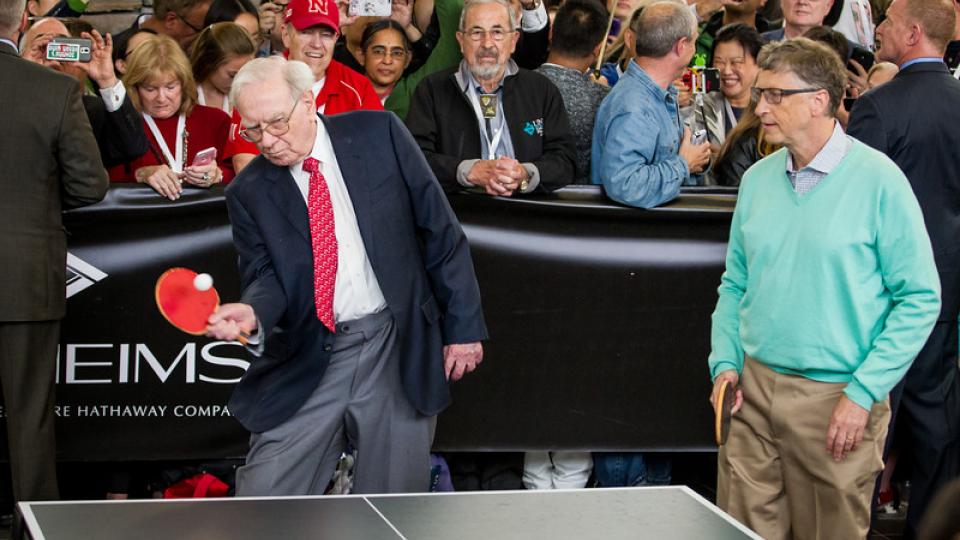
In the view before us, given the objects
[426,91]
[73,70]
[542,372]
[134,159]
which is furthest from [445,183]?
[73,70]

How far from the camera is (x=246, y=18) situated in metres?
8.18

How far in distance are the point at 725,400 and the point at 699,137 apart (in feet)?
8.65

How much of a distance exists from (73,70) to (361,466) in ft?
9.52

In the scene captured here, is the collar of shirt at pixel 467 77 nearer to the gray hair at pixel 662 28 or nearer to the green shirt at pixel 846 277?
the gray hair at pixel 662 28

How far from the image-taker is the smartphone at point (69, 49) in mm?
6246

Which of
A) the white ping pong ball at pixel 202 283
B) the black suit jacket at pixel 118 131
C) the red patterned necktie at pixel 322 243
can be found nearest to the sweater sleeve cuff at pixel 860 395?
the red patterned necktie at pixel 322 243

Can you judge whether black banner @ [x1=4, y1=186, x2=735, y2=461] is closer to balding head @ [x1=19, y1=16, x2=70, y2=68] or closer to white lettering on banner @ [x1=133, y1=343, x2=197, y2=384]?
white lettering on banner @ [x1=133, y1=343, x2=197, y2=384]

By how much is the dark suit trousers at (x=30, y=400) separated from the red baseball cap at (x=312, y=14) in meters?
1.92

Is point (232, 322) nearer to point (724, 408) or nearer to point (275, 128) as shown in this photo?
point (275, 128)

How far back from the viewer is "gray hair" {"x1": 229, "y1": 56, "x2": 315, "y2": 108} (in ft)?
15.7

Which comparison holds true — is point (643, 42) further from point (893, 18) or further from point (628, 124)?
point (893, 18)

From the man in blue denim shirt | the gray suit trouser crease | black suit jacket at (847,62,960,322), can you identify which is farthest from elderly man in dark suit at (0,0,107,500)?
black suit jacket at (847,62,960,322)

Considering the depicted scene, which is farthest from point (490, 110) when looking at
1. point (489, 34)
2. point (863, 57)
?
point (863, 57)

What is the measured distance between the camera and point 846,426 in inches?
180
